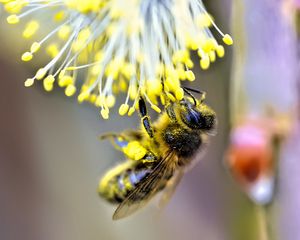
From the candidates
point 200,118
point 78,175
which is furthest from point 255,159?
point 78,175

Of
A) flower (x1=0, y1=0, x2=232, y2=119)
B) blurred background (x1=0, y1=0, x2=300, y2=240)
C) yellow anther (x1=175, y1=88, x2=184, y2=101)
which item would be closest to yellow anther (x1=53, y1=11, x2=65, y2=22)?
flower (x1=0, y1=0, x2=232, y2=119)

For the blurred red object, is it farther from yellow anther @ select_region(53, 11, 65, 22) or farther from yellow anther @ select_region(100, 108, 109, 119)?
yellow anther @ select_region(53, 11, 65, 22)

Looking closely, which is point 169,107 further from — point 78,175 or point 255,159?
point 78,175

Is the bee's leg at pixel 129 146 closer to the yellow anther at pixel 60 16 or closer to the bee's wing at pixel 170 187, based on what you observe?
the bee's wing at pixel 170 187

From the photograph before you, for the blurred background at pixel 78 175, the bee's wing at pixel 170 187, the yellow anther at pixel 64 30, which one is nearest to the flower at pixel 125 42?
the yellow anther at pixel 64 30

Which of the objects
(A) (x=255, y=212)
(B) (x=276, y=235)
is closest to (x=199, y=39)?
(B) (x=276, y=235)

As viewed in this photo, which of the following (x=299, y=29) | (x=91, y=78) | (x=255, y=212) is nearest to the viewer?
(x=299, y=29)

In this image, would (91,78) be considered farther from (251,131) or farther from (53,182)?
(53,182)
